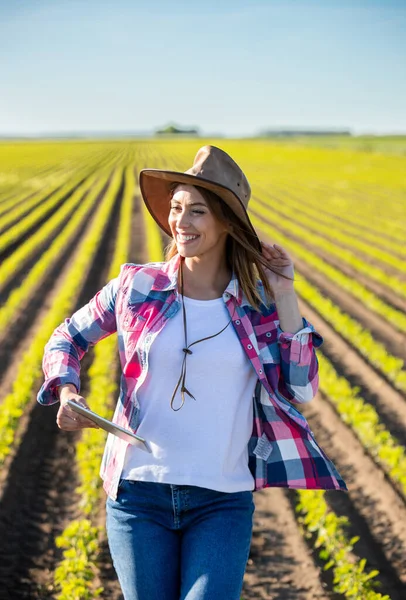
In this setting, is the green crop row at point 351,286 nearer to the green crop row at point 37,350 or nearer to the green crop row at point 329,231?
the green crop row at point 329,231

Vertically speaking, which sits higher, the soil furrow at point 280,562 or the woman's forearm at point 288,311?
the woman's forearm at point 288,311

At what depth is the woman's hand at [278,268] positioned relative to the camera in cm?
204

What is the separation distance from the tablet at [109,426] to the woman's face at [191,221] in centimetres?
58

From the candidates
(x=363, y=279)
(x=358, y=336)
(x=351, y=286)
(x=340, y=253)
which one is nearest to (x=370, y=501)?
(x=358, y=336)

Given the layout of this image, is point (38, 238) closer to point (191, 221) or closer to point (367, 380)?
point (367, 380)

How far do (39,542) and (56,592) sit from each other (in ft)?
1.80

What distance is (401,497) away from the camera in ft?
15.6

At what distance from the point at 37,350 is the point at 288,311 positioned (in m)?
5.49

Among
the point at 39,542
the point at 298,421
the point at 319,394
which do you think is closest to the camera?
the point at 298,421

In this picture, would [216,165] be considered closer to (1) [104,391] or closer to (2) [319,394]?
(1) [104,391]

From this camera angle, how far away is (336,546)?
406 cm

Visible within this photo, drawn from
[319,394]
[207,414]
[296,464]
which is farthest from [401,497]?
[207,414]

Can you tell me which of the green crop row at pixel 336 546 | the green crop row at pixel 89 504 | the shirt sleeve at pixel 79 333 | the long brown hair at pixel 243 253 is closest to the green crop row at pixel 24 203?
the green crop row at pixel 89 504

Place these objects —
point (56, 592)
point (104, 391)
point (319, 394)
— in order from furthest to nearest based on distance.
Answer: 1. point (319, 394)
2. point (104, 391)
3. point (56, 592)
